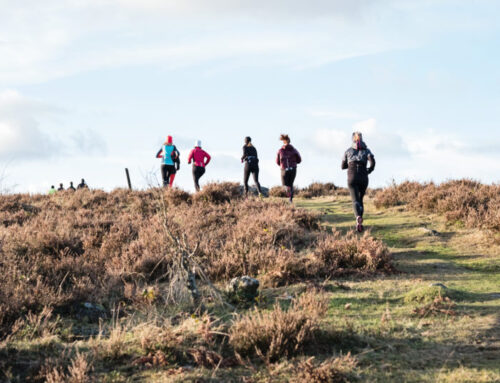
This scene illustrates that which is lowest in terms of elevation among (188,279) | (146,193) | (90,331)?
(90,331)

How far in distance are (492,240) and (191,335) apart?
8.28 m

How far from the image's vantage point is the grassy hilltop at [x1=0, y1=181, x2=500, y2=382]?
477 cm

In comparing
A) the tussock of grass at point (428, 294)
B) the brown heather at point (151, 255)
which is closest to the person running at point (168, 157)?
the brown heather at point (151, 255)

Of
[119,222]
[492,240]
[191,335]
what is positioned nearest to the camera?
[191,335]

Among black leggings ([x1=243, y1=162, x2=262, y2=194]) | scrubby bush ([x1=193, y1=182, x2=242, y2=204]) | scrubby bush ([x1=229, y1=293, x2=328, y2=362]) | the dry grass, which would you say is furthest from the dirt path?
black leggings ([x1=243, y1=162, x2=262, y2=194])

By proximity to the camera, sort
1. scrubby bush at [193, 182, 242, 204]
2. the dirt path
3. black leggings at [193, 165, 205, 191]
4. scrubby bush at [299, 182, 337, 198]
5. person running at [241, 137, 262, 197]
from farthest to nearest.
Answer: scrubby bush at [299, 182, 337, 198], black leggings at [193, 165, 205, 191], person running at [241, 137, 262, 197], scrubby bush at [193, 182, 242, 204], the dirt path

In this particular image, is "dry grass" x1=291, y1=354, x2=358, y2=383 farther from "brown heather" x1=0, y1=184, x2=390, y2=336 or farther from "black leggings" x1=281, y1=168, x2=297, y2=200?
"black leggings" x1=281, y1=168, x2=297, y2=200

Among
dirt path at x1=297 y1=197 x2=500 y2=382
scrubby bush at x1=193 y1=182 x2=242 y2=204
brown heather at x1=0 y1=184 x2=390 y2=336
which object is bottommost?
dirt path at x1=297 y1=197 x2=500 y2=382

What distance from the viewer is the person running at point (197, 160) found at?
18.4 m

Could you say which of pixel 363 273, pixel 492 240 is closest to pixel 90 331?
pixel 363 273

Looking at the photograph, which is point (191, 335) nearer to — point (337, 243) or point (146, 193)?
point (337, 243)

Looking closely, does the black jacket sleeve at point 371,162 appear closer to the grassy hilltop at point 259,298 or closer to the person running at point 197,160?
the grassy hilltop at point 259,298

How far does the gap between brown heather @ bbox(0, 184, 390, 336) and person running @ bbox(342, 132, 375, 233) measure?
1.10m

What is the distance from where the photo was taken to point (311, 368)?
441 centimetres
